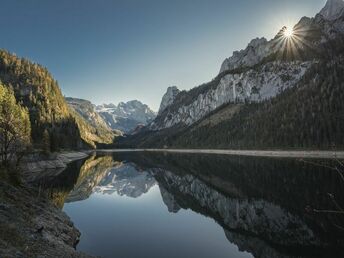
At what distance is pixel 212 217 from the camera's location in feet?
153

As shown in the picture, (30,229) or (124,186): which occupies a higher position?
(30,229)

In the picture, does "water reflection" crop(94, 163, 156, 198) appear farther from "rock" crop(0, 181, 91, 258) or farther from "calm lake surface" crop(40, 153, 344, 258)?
"rock" crop(0, 181, 91, 258)

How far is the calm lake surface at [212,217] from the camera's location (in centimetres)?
3081

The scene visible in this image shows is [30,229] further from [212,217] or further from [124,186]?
[124,186]

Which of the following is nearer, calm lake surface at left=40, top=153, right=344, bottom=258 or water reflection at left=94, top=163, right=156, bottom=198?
calm lake surface at left=40, top=153, right=344, bottom=258

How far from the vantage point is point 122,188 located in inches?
3280

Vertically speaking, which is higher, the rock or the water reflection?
the rock

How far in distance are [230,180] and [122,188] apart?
2959 cm

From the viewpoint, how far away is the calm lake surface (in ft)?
101

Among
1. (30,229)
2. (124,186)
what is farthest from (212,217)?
(124,186)

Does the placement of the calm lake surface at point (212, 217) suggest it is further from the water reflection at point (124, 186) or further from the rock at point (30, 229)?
the rock at point (30, 229)

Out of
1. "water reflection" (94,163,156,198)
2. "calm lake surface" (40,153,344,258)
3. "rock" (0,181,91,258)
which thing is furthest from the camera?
"water reflection" (94,163,156,198)

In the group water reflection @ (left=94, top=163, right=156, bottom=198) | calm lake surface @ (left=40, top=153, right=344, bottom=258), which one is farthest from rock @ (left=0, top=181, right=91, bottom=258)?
water reflection @ (left=94, top=163, right=156, bottom=198)

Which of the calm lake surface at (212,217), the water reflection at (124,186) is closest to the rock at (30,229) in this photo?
the calm lake surface at (212,217)
